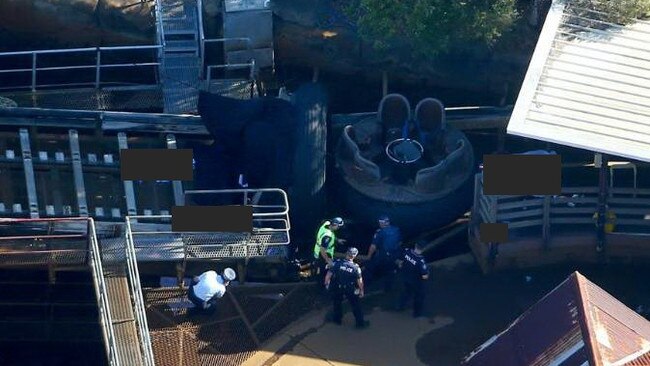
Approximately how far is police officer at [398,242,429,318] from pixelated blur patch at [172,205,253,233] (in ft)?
9.23

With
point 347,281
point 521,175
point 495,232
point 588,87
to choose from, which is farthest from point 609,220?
point 347,281

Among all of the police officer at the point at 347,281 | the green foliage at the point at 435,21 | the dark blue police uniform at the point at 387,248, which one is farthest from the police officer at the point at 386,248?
the green foliage at the point at 435,21

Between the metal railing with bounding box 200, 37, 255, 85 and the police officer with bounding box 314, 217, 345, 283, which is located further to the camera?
the metal railing with bounding box 200, 37, 255, 85

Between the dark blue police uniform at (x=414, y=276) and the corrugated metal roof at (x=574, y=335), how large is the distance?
2.06 m

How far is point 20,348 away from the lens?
68.9 feet

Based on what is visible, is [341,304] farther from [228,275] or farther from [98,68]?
[98,68]

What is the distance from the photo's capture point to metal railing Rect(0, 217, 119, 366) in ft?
59.4

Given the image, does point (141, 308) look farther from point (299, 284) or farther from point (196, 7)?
point (196, 7)

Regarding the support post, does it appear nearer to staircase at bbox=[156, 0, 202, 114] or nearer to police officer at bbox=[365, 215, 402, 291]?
police officer at bbox=[365, 215, 402, 291]

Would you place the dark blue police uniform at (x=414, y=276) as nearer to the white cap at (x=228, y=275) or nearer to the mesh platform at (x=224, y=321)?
the mesh platform at (x=224, y=321)

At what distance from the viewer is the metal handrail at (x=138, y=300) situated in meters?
17.9

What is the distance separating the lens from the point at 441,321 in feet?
64.6

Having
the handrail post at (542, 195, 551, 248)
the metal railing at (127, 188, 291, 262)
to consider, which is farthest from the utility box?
the handrail post at (542, 195, 551, 248)

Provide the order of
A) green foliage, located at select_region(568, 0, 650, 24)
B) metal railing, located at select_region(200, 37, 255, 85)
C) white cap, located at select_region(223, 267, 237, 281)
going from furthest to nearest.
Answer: metal railing, located at select_region(200, 37, 255, 85) < green foliage, located at select_region(568, 0, 650, 24) < white cap, located at select_region(223, 267, 237, 281)
